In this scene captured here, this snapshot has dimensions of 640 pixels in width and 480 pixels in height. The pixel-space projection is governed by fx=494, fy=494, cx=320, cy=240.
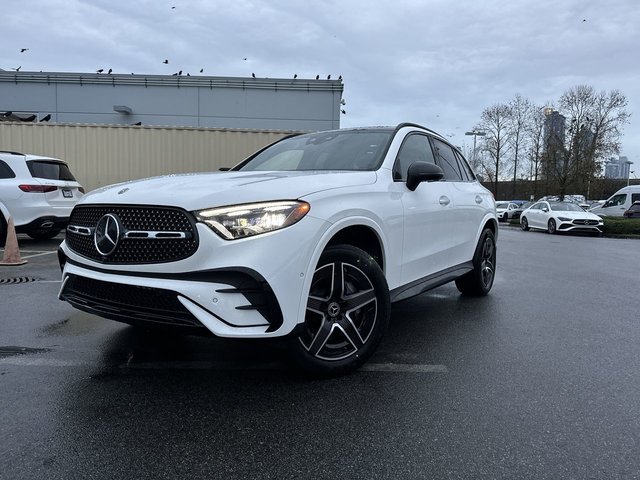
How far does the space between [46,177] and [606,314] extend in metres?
9.32

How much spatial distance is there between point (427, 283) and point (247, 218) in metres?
2.06

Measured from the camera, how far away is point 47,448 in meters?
2.28

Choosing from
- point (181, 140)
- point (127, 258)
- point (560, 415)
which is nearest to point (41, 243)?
point (181, 140)

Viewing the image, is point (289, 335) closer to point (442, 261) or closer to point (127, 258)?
point (127, 258)

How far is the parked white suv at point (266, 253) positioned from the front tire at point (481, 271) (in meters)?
1.83

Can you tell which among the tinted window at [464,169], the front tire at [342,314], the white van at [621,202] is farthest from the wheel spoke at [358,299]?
the white van at [621,202]

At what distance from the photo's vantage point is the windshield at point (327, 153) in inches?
155

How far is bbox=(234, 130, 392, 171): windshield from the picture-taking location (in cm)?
393

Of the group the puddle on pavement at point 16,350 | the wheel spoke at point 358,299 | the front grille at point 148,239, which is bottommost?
the puddle on pavement at point 16,350

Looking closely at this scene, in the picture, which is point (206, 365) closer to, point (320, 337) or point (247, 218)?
point (320, 337)

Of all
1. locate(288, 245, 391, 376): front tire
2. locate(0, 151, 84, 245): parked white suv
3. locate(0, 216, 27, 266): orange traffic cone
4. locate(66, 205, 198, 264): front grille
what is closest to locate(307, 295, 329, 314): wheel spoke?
locate(288, 245, 391, 376): front tire

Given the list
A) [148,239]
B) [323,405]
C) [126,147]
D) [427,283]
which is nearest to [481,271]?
[427,283]

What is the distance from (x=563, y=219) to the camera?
19906 mm

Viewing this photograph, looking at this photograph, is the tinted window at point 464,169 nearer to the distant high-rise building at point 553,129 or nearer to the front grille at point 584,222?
the front grille at point 584,222
